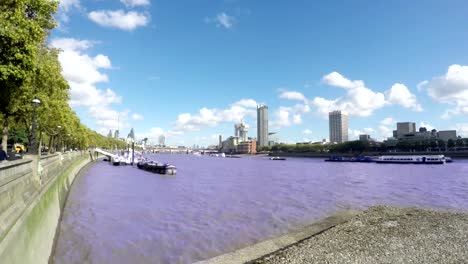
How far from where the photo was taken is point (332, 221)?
2717cm

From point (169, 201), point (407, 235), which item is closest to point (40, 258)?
point (407, 235)

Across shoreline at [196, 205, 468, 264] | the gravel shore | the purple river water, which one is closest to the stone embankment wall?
the purple river water

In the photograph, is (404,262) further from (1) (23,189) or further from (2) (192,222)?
(1) (23,189)

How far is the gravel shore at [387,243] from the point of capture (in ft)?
53.5

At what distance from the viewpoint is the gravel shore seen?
16297mm

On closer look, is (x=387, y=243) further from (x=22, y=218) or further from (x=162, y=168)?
(x=162, y=168)

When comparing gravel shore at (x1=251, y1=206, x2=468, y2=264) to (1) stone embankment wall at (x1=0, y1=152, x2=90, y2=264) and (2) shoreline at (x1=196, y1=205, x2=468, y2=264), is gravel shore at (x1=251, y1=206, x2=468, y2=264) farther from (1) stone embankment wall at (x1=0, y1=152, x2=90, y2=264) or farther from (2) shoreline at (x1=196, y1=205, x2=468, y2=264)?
(1) stone embankment wall at (x1=0, y1=152, x2=90, y2=264)

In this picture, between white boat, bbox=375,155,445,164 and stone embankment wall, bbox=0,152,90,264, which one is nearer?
stone embankment wall, bbox=0,152,90,264

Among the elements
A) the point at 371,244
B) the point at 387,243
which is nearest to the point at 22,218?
the point at 371,244

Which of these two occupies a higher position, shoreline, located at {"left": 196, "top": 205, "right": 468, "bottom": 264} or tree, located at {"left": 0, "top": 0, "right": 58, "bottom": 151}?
tree, located at {"left": 0, "top": 0, "right": 58, "bottom": 151}

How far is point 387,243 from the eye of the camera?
19062 mm

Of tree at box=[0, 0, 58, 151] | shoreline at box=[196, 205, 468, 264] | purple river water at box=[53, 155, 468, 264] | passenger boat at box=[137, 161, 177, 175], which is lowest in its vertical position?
purple river water at box=[53, 155, 468, 264]

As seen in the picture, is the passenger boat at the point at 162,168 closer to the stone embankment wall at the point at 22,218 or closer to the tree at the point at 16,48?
the stone embankment wall at the point at 22,218

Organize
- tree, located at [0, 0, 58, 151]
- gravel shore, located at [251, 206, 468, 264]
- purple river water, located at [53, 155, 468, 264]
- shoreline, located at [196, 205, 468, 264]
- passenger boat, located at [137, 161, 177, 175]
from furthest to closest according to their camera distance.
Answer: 1. passenger boat, located at [137, 161, 177, 175]
2. purple river water, located at [53, 155, 468, 264]
3. shoreline, located at [196, 205, 468, 264]
4. gravel shore, located at [251, 206, 468, 264]
5. tree, located at [0, 0, 58, 151]
